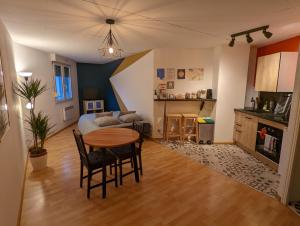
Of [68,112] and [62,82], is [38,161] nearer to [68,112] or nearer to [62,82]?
[68,112]

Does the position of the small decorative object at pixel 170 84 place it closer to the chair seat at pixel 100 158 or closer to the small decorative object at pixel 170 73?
the small decorative object at pixel 170 73

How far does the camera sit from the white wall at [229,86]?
4031mm

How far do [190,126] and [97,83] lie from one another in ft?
16.7

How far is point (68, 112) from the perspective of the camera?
618 centimetres

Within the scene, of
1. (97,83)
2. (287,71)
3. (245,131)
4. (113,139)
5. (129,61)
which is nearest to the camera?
(113,139)

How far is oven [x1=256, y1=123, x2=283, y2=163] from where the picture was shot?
3064mm

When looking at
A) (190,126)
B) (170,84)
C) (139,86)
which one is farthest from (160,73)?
(190,126)

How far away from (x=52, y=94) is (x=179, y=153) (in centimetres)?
411

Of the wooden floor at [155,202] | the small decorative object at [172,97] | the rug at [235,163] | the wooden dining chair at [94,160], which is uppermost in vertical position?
the small decorative object at [172,97]

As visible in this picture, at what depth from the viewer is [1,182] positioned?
1.50 m

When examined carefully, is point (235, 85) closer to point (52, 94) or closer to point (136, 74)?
point (136, 74)

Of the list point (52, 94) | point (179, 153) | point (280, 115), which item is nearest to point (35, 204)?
point (179, 153)

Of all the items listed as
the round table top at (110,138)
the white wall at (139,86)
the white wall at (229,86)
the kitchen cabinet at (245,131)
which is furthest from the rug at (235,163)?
the round table top at (110,138)

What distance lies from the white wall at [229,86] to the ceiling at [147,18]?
0.66 metres
